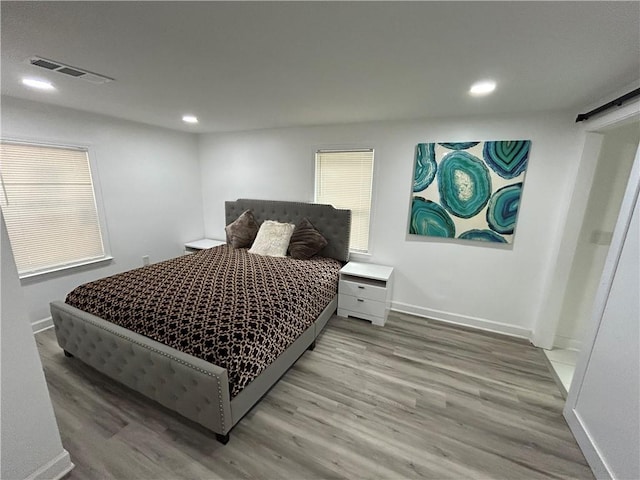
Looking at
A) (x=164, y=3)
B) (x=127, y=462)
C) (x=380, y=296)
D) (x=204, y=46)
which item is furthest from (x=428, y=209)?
(x=127, y=462)

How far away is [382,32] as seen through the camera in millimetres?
1212

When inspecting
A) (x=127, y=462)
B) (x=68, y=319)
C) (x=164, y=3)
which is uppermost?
(x=164, y=3)

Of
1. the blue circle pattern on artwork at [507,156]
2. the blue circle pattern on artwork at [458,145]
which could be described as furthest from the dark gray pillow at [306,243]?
the blue circle pattern on artwork at [507,156]

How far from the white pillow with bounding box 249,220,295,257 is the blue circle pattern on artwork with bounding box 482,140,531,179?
2422mm

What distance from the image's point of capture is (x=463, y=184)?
2.77 meters

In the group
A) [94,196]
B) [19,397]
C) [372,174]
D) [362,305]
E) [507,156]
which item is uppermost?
[507,156]

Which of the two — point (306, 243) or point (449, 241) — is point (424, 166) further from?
point (306, 243)

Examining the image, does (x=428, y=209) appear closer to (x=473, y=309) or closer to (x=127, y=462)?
(x=473, y=309)

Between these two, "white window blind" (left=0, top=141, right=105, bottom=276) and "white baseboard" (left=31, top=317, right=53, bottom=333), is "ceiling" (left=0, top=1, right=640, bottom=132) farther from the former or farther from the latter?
"white baseboard" (left=31, top=317, right=53, bottom=333)

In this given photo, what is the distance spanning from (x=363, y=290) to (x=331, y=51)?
232cm

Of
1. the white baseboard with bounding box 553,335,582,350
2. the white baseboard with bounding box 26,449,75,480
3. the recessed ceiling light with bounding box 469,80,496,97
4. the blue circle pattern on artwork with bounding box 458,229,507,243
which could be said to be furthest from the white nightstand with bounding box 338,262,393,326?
the white baseboard with bounding box 26,449,75,480

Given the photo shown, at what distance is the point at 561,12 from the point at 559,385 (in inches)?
104

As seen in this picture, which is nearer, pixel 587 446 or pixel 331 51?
pixel 331 51

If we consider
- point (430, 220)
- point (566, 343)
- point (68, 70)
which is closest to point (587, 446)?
point (566, 343)
